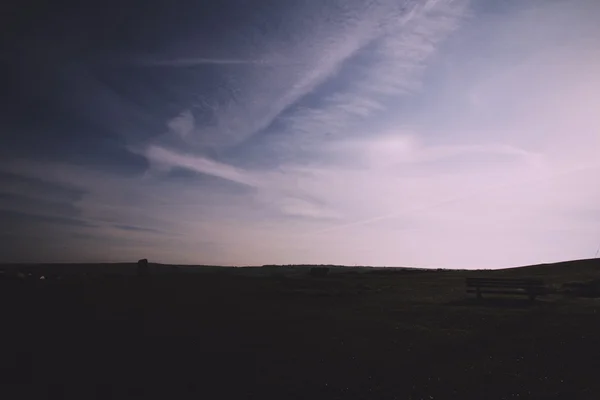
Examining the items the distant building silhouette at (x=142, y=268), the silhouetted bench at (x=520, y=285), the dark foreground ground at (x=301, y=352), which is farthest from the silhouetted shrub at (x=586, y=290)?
the distant building silhouette at (x=142, y=268)

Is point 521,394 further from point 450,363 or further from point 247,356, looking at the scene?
point 247,356

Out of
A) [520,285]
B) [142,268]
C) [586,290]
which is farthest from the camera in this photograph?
[142,268]

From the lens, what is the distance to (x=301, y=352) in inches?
408

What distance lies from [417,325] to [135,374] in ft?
33.9

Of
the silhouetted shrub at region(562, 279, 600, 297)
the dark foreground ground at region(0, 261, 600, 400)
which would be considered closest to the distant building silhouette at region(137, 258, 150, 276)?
the dark foreground ground at region(0, 261, 600, 400)

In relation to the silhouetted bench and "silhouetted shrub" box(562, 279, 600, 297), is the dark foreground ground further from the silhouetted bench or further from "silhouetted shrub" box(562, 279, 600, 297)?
"silhouetted shrub" box(562, 279, 600, 297)

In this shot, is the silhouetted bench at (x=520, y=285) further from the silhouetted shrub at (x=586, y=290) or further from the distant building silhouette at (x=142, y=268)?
the distant building silhouette at (x=142, y=268)

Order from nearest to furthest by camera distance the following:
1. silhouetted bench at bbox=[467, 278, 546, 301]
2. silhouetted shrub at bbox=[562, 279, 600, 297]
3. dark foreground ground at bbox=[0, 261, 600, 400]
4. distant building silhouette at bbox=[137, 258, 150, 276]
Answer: dark foreground ground at bbox=[0, 261, 600, 400], silhouetted bench at bbox=[467, 278, 546, 301], silhouetted shrub at bbox=[562, 279, 600, 297], distant building silhouette at bbox=[137, 258, 150, 276]

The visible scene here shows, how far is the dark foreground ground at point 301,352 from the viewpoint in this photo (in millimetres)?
7547

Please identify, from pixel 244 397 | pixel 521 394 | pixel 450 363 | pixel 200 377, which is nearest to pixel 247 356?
pixel 200 377

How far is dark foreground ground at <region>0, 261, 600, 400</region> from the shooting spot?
755 cm

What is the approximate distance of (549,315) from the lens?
1597cm

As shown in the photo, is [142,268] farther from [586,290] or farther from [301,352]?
[586,290]

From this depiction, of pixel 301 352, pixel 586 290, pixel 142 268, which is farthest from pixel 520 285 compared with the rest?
pixel 142 268
